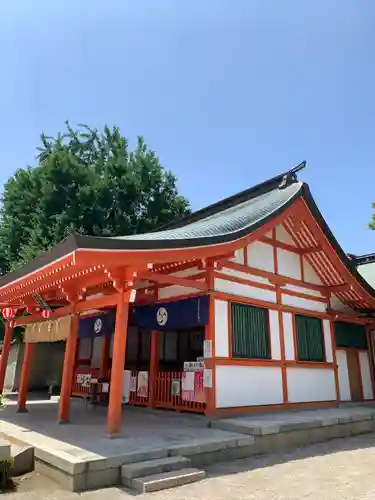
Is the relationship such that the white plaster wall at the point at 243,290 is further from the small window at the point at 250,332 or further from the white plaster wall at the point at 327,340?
the white plaster wall at the point at 327,340

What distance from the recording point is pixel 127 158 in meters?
23.1

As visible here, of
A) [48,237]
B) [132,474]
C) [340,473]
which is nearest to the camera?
[132,474]

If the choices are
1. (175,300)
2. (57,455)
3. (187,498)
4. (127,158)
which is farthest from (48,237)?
(187,498)

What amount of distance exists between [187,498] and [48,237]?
15380 millimetres

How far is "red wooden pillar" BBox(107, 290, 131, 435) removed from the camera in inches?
233

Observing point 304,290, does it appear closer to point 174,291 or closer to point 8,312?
point 174,291

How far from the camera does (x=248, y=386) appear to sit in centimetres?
833

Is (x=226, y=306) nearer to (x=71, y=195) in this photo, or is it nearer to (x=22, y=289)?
(x=22, y=289)

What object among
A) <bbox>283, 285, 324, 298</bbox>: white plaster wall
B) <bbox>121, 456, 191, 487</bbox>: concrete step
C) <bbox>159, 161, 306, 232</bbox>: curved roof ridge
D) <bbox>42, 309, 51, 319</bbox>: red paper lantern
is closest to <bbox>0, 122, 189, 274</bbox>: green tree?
<bbox>159, 161, 306, 232</bbox>: curved roof ridge

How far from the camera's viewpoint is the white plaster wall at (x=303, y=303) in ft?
32.8

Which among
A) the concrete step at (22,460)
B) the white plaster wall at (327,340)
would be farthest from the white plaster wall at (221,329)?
the white plaster wall at (327,340)

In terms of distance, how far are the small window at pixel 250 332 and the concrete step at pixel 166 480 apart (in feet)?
11.3

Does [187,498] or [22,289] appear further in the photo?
[22,289]

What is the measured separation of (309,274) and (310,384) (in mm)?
3037
